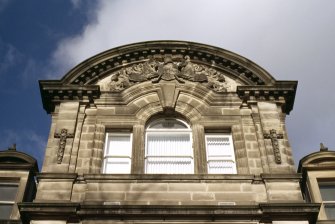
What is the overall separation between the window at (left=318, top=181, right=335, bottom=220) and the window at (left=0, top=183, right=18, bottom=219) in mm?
9397

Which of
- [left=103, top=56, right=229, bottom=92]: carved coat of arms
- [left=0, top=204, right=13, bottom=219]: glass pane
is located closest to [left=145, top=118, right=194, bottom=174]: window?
[left=103, top=56, right=229, bottom=92]: carved coat of arms

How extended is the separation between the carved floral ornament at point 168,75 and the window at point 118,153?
202cm

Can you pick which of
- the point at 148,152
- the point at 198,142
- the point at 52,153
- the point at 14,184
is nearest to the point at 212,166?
the point at 198,142


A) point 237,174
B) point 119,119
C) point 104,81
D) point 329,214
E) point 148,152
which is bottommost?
point 329,214

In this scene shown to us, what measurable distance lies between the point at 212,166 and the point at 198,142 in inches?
35.8

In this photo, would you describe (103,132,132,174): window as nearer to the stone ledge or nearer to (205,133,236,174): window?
the stone ledge

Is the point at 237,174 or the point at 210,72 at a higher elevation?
the point at 210,72

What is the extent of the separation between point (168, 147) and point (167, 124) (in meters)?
1.05

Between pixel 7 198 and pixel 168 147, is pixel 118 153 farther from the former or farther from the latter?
pixel 7 198

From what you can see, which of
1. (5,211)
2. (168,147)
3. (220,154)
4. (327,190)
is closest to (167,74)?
(168,147)

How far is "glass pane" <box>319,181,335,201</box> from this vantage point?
16.3 meters

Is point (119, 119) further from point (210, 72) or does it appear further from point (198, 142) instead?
point (210, 72)

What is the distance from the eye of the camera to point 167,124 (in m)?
18.5

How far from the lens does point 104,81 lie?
19594 mm
